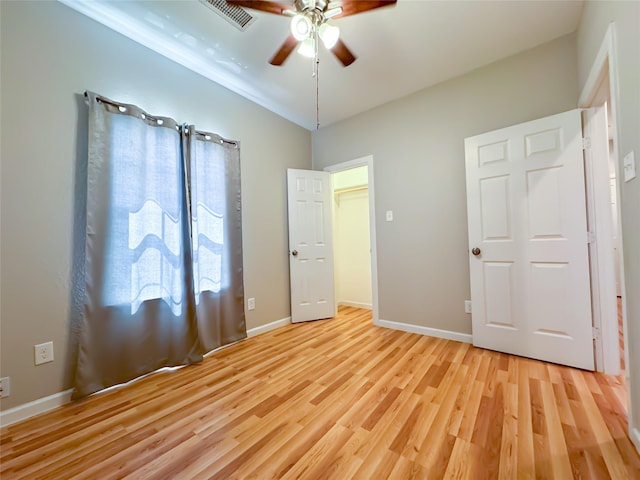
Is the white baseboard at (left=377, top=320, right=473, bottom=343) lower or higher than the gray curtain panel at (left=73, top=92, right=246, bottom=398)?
lower

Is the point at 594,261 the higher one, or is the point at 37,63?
the point at 37,63

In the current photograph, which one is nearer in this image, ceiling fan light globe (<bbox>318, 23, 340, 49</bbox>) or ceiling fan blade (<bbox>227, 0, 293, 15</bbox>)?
ceiling fan blade (<bbox>227, 0, 293, 15</bbox>)

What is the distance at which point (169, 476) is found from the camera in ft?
3.67

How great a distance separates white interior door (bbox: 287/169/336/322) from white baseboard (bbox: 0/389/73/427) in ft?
6.73

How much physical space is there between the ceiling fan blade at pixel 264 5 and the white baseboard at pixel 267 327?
8.87 ft

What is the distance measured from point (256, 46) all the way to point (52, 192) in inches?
72.4

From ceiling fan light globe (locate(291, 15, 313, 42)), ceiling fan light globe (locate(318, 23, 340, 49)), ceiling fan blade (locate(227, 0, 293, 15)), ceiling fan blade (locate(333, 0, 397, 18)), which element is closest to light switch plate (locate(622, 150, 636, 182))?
ceiling fan blade (locate(333, 0, 397, 18))

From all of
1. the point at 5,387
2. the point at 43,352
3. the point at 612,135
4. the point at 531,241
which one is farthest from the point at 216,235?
the point at 612,135

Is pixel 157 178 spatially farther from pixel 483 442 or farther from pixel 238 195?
pixel 483 442

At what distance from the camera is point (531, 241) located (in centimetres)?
207

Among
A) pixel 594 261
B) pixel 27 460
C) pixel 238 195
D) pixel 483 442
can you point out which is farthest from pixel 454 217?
pixel 27 460

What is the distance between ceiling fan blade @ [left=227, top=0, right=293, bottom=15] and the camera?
1.48 m

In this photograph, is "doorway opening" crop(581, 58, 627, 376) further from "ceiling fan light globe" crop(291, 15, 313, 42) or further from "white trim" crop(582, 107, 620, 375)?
"ceiling fan light globe" crop(291, 15, 313, 42)

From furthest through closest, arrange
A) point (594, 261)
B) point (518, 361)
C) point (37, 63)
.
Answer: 1. point (518, 361)
2. point (594, 261)
3. point (37, 63)
